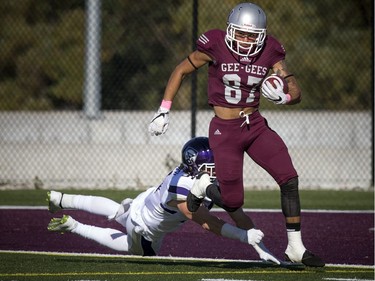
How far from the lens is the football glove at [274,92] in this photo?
7.53 meters

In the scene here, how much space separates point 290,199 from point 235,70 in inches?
44.3

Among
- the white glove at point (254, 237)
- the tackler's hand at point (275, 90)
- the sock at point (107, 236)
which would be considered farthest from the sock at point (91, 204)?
the tackler's hand at point (275, 90)

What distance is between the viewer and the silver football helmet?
25.7 feet

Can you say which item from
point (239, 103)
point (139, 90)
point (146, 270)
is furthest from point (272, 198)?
point (139, 90)

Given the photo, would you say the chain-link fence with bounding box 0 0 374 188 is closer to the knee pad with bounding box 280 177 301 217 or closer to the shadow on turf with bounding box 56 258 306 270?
the shadow on turf with bounding box 56 258 306 270

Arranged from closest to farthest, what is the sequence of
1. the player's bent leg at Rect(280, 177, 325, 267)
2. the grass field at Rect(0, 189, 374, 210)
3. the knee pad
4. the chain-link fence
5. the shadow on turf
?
the player's bent leg at Rect(280, 177, 325, 267)
the knee pad
the shadow on turf
the grass field at Rect(0, 189, 374, 210)
the chain-link fence

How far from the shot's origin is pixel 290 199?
7672mm

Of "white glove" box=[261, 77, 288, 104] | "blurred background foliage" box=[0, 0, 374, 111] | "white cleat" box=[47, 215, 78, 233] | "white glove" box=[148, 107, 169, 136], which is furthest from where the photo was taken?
"blurred background foliage" box=[0, 0, 374, 111]

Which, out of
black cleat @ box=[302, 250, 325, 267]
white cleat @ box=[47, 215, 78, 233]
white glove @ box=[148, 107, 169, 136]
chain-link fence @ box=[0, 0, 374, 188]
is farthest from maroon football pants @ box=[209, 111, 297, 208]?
chain-link fence @ box=[0, 0, 374, 188]

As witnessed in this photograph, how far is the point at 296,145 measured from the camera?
17391 millimetres

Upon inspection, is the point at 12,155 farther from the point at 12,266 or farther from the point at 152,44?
the point at 152,44

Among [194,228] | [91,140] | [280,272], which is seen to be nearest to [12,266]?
[280,272]

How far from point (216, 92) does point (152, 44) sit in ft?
56.1

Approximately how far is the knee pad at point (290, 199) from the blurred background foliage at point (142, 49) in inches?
563
